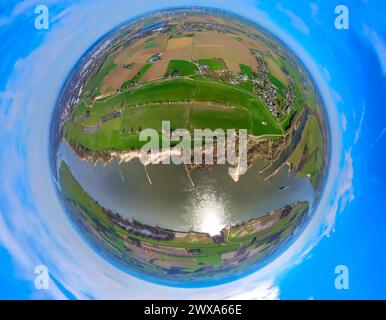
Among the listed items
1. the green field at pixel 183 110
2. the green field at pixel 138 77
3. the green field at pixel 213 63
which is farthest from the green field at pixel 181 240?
the green field at pixel 213 63

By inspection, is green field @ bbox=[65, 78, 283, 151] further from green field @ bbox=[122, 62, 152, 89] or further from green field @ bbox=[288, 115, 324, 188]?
green field @ bbox=[288, 115, 324, 188]

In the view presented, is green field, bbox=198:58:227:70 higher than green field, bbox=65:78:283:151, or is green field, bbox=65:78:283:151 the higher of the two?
green field, bbox=198:58:227:70

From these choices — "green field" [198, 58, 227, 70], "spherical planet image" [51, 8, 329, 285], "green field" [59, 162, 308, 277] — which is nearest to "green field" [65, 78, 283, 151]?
"spherical planet image" [51, 8, 329, 285]

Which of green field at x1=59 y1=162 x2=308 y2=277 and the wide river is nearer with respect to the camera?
the wide river

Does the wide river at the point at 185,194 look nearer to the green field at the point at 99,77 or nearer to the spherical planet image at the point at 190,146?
the spherical planet image at the point at 190,146

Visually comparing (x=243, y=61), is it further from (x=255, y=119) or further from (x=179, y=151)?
(x=179, y=151)

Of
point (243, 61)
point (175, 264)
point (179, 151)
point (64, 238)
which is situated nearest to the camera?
point (179, 151)

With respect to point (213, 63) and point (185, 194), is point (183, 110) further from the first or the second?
point (185, 194)
